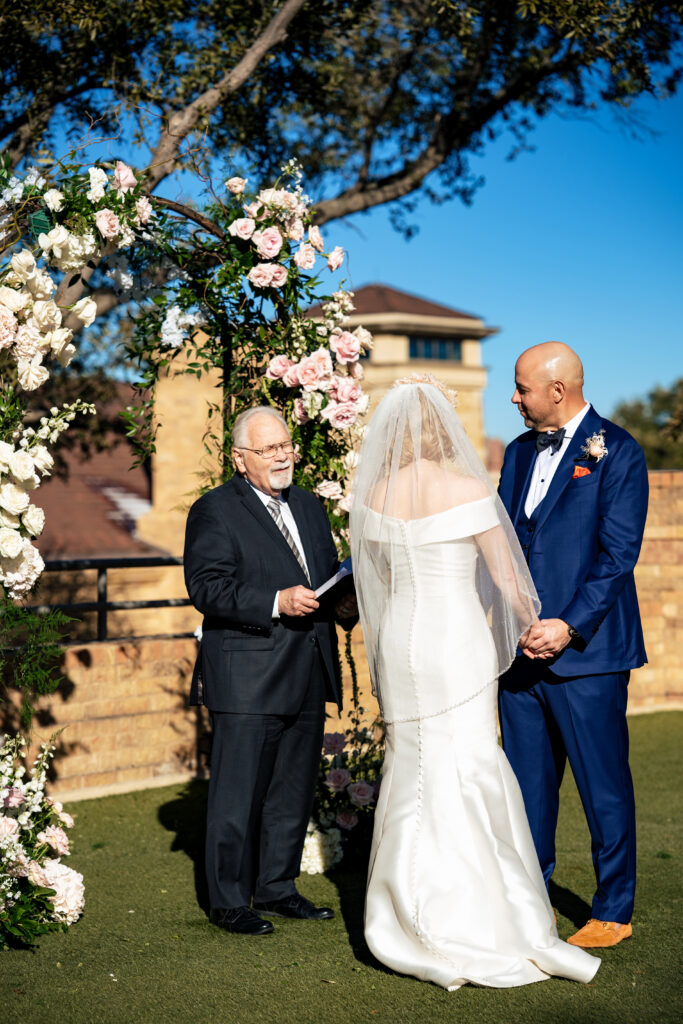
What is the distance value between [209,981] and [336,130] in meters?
9.14

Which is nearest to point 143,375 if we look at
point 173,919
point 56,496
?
point 173,919

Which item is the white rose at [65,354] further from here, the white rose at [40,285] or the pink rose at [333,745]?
the pink rose at [333,745]

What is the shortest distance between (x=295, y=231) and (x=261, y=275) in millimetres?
318

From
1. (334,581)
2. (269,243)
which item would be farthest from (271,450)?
(269,243)

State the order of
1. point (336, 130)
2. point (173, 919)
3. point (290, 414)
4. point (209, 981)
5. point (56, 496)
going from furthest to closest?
point (56, 496) < point (336, 130) < point (290, 414) < point (173, 919) < point (209, 981)

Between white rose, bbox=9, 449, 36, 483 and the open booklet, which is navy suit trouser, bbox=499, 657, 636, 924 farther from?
white rose, bbox=9, 449, 36, 483

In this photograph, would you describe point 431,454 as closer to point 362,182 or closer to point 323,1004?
point 323,1004

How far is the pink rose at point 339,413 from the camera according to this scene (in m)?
5.33

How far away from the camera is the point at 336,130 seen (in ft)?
36.2

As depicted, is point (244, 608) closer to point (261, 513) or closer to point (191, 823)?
point (261, 513)

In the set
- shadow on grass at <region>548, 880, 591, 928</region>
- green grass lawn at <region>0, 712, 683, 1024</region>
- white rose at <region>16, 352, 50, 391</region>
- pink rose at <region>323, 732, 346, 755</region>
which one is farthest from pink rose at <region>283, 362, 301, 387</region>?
shadow on grass at <region>548, 880, 591, 928</region>

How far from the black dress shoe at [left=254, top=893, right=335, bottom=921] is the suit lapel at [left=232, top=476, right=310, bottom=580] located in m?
1.50

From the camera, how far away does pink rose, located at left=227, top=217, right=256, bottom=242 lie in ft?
17.4

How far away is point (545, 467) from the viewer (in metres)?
4.56
